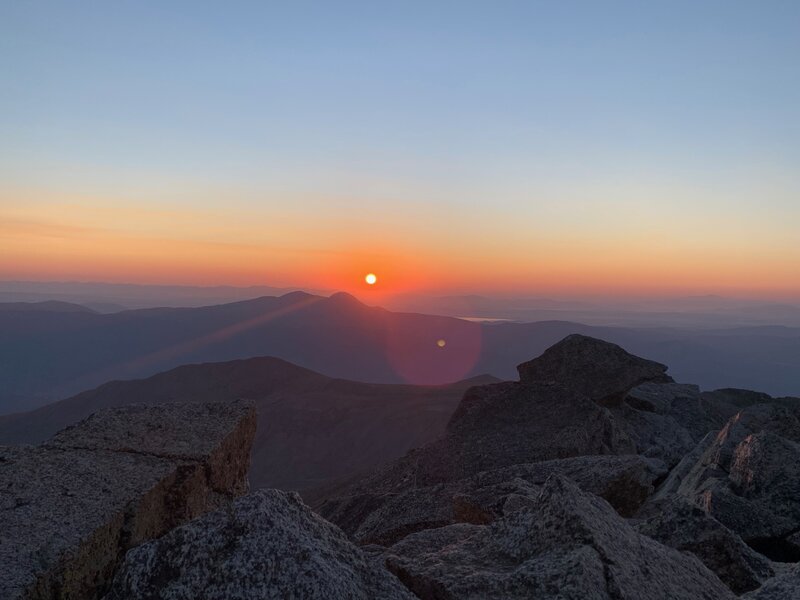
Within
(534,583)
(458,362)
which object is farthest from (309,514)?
(458,362)

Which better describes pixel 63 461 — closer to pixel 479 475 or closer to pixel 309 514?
pixel 309 514

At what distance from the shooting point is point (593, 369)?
13.8 m

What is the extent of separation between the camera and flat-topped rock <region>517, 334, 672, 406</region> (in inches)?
526

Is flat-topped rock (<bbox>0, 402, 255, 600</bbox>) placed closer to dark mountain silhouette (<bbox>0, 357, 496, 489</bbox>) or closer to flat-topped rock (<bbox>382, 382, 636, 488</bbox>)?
flat-topped rock (<bbox>382, 382, 636, 488</bbox>)

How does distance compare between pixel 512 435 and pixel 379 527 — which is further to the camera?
pixel 512 435

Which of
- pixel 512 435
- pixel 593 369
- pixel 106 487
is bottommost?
pixel 512 435

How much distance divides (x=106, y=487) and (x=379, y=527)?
3678 mm

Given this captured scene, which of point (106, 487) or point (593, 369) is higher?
point (106, 487)

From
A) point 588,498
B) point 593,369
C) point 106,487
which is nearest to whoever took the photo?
point 588,498

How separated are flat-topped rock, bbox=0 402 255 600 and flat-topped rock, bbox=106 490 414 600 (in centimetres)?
79

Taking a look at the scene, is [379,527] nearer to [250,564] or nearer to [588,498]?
[588,498]

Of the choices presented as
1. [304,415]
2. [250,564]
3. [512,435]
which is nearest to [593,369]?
[512,435]

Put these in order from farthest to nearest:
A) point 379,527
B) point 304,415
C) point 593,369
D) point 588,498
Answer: point 304,415 → point 593,369 → point 379,527 → point 588,498

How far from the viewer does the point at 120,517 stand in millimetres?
4152
